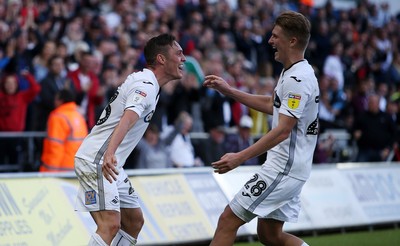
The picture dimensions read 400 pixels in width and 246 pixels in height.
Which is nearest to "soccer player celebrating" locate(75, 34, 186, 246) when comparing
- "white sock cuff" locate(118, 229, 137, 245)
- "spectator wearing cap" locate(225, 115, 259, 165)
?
"white sock cuff" locate(118, 229, 137, 245)

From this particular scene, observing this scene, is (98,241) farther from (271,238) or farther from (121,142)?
(271,238)

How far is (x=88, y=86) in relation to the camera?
628 inches

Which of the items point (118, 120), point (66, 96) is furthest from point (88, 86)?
point (118, 120)

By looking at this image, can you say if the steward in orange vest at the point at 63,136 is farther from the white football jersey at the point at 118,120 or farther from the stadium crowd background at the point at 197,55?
the white football jersey at the point at 118,120

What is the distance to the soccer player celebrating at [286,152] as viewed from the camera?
325 inches

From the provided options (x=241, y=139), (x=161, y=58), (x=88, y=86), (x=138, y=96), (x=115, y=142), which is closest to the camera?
(x=115, y=142)

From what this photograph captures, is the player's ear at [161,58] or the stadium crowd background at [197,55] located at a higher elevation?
the player's ear at [161,58]

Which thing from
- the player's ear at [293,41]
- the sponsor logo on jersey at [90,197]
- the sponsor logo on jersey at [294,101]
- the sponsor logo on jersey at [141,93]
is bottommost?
the sponsor logo on jersey at [90,197]

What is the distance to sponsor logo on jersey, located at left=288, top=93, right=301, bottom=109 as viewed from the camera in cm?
813

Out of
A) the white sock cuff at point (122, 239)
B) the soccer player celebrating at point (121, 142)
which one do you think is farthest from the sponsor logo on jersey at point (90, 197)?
the white sock cuff at point (122, 239)

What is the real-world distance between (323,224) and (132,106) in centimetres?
Result: 727

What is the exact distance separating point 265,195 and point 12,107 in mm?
7935

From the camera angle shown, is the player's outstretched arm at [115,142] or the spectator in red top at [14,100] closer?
the player's outstretched arm at [115,142]

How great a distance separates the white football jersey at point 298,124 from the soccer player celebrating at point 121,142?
117 cm
